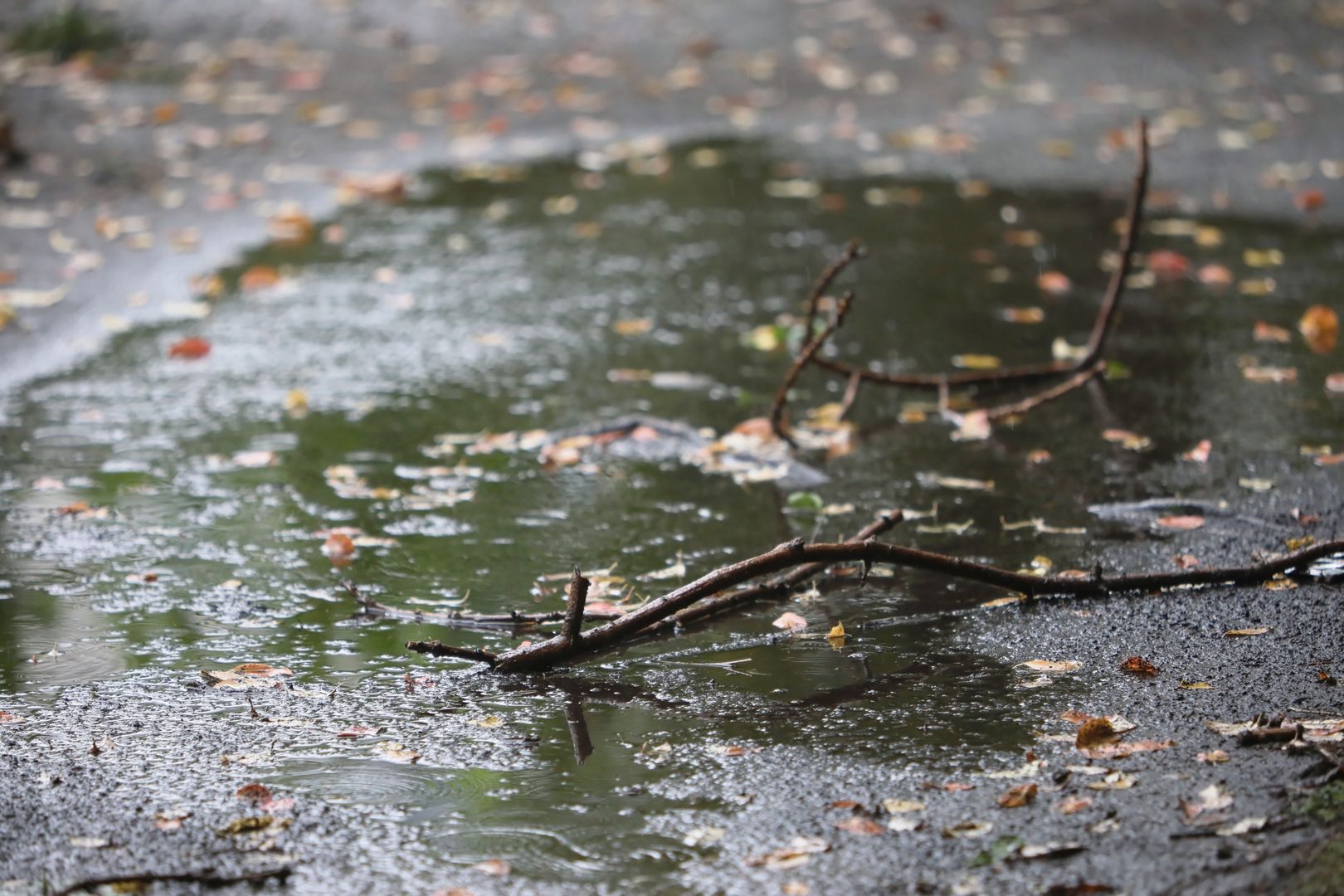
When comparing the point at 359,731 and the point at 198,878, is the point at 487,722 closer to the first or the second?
the point at 359,731

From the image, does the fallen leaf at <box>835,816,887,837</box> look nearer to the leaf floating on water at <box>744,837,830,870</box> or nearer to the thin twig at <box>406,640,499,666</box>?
the leaf floating on water at <box>744,837,830,870</box>

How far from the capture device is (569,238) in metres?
7.44

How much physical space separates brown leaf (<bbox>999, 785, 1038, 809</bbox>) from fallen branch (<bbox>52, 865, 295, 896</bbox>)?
1.42 meters

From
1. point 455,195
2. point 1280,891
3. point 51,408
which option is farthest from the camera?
point 455,195

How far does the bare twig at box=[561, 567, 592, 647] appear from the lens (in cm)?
329

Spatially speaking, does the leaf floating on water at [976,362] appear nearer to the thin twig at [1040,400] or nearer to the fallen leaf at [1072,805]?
the thin twig at [1040,400]

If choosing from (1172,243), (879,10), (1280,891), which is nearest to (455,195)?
(1172,243)

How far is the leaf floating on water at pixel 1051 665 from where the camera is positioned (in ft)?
11.0

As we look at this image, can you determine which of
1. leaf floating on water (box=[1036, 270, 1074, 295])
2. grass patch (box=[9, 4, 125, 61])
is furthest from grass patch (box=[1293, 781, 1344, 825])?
grass patch (box=[9, 4, 125, 61])

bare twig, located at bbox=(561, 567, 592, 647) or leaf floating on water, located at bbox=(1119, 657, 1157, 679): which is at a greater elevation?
bare twig, located at bbox=(561, 567, 592, 647)

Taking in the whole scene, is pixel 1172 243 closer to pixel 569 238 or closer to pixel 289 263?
pixel 569 238

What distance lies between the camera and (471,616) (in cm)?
370

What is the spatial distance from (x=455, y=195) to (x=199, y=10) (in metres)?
5.39

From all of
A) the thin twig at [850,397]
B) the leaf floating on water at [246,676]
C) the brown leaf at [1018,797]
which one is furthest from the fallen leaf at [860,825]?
the thin twig at [850,397]
